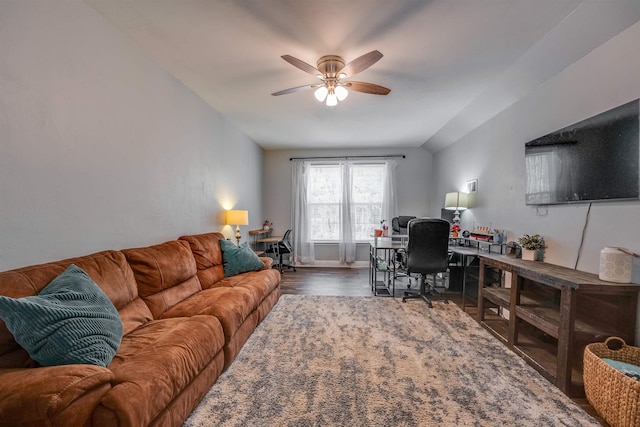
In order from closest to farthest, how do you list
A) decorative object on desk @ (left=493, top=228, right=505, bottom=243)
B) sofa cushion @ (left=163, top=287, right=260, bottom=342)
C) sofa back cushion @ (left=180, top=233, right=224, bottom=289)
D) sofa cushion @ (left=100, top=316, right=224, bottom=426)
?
sofa cushion @ (left=100, top=316, right=224, bottom=426), sofa cushion @ (left=163, top=287, right=260, bottom=342), sofa back cushion @ (left=180, top=233, right=224, bottom=289), decorative object on desk @ (left=493, top=228, right=505, bottom=243)

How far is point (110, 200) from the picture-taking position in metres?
2.06

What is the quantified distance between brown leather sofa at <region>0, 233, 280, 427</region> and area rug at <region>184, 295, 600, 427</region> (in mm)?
230

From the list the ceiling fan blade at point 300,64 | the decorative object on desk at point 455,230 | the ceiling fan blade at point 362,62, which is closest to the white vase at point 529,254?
the decorative object on desk at point 455,230

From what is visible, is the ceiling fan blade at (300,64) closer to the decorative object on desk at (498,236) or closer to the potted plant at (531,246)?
the potted plant at (531,246)

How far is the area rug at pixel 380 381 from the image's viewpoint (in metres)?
1.54

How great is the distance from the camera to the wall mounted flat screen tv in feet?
5.74

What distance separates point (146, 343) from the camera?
156cm

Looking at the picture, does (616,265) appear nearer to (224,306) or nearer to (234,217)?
(224,306)

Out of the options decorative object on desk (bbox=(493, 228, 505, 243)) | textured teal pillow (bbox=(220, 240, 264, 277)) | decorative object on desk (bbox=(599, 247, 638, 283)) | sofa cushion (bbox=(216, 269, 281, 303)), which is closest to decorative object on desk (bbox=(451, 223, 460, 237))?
decorative object on desk (bbox=(493, 228, 505, 243))

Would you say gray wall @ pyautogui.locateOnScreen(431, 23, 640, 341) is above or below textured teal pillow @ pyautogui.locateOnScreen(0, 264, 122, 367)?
above

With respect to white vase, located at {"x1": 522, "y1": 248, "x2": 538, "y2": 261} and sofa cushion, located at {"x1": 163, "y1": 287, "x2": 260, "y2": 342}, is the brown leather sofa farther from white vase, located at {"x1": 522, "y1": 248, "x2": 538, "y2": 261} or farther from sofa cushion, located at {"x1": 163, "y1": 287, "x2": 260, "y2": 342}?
white vase, located at {"x1": 522, "y1": 248, "x2": 538, "y2": 261}

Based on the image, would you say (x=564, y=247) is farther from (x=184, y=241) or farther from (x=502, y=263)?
(x=184, y=241)

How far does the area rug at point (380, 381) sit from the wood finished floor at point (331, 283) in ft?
3.49

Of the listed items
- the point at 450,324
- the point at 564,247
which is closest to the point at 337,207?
the point at 450,324
